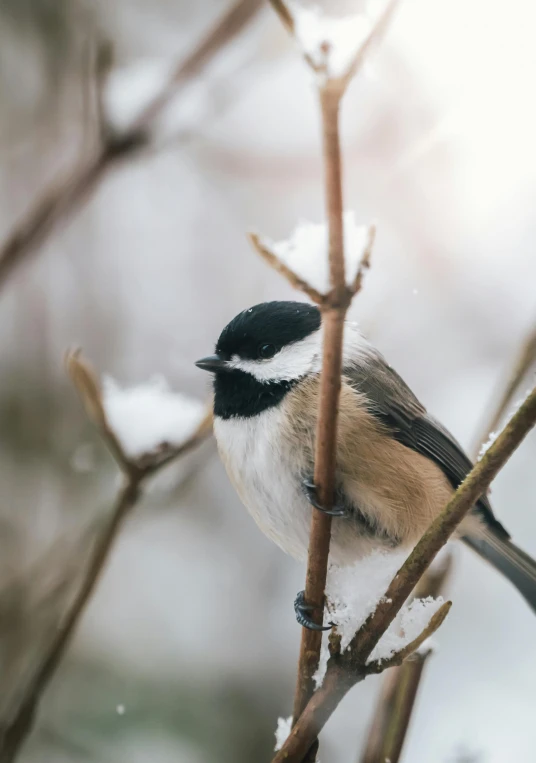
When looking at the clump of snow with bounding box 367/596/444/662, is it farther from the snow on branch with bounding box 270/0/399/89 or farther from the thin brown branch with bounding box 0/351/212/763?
the snow on branch with bounding box 270/0/399/89

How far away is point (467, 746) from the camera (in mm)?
770

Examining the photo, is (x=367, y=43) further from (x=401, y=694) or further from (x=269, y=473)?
(x=401, y=694)

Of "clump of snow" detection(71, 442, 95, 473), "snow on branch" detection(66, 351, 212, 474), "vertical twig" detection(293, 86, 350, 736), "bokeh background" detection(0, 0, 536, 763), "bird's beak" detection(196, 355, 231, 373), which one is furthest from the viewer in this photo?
"clump of snow" detection(71, 442, 95, 473)

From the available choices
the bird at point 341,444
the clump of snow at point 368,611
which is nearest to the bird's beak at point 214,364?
the bird at point 341,444

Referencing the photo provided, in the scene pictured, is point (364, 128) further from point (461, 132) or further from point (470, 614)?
point (470, 614)

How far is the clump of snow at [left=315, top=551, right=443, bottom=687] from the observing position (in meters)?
0.57

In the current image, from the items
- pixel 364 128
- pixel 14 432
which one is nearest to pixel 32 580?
pixel 14 432

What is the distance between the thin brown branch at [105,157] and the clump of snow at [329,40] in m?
0.26

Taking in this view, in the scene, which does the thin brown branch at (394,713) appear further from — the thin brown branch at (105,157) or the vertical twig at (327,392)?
the thin brown branch at (105,157)

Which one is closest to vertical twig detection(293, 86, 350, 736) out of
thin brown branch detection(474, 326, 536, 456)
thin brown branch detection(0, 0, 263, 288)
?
thin brown branch detection(474, 326, 536, 456)

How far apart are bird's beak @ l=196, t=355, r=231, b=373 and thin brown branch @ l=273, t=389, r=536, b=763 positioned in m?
0.32

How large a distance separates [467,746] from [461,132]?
28.8 inches

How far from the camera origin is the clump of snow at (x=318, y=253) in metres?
0.45

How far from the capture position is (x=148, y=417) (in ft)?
2.37
